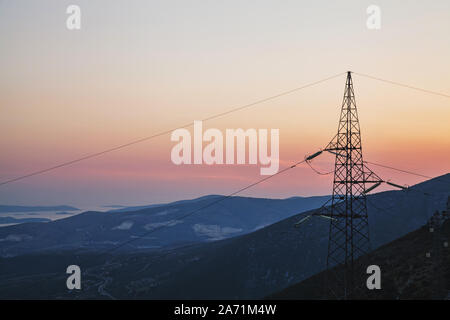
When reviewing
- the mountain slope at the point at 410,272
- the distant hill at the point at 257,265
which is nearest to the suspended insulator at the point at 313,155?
the mountain slope at the point at 410,272

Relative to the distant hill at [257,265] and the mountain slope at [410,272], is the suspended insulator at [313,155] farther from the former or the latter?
the distant hill at [257,265]

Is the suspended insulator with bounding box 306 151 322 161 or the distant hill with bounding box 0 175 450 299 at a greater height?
the suspended insulator with bounding box 306 151 322 161

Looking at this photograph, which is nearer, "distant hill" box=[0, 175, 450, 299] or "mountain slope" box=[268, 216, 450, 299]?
"mountain slope" box=[268, 216, 450, 299]

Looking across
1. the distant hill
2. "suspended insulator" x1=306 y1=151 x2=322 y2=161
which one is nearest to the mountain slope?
"suspended insulator" x1=306 y1=151 x2=322 y2=161

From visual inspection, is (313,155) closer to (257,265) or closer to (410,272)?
(410,272)

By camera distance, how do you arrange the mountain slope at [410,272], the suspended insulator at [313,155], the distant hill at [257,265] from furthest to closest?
the distant hill at [257,265]
the mountain slope at [410,272]
the suspended insulator at [313,155]

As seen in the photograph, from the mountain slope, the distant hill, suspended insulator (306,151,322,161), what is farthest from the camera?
the distant hill

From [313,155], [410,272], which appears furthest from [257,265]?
[313,155]

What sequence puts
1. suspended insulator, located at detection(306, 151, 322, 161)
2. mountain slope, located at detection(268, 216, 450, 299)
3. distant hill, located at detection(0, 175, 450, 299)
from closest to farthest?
suspended insulator, located at detection(306, 151, 322, 161)
mountain slope, located at detection(268, 216, 450, 299)
distant hill, located at detection(0, 175, 450, 299)

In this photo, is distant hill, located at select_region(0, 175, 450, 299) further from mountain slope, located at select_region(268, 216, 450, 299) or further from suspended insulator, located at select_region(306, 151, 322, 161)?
suspended insulator, located at select_region(306, 151, 322, 161)
